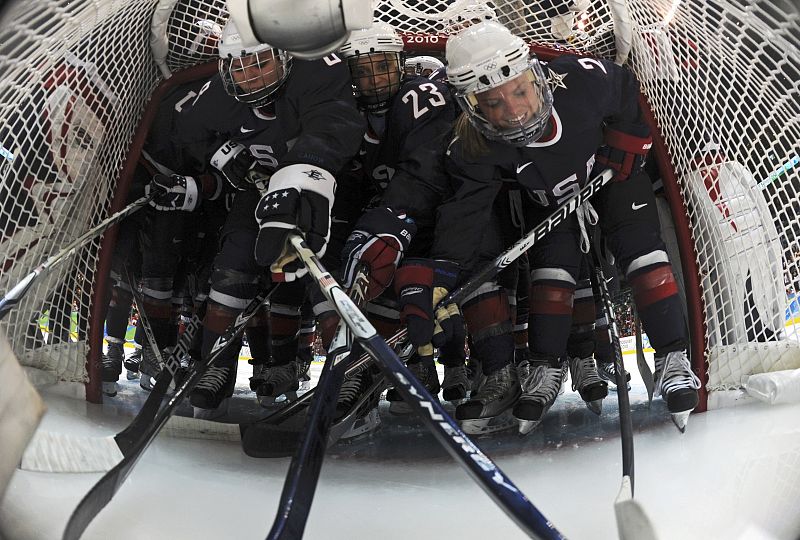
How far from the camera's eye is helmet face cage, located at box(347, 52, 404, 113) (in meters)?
2.08

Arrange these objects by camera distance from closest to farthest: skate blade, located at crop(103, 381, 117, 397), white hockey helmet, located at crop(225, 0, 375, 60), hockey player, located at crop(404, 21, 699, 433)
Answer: white hockey helmet, located at crop(225, 0, 375, 60), hockey player, located at crop(404, 21, 699, 433), skate blade, located at crop(103, 381, 117, 397)

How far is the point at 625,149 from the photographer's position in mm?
2113

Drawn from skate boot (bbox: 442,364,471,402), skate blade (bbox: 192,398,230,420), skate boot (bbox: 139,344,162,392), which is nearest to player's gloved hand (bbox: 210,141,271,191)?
skate blade (bbox: 192,398,230,420)

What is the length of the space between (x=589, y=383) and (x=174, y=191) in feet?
4.98

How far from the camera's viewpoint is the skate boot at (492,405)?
7.13 feet

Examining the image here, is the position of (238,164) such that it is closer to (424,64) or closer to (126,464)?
(424,64)

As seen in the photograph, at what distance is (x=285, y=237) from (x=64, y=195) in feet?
3.37

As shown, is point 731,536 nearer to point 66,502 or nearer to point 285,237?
point 285,237

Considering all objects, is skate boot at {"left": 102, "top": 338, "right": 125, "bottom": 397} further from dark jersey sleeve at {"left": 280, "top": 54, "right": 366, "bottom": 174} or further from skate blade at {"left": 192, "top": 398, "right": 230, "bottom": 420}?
dark jersey sleeve at {"left": 280, "top": 54, "right": 366, "bottom": 174}

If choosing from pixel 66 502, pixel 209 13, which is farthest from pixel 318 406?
pixel 209 13

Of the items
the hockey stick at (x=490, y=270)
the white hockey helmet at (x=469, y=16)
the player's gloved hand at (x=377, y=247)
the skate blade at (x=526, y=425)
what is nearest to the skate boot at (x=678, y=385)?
the skate blade at (x=526, y=425)

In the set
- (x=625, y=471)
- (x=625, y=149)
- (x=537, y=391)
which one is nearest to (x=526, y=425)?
(x=537, y=391)

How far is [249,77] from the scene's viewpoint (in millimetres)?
1947

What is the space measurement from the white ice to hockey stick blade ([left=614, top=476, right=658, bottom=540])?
0.28 feet
